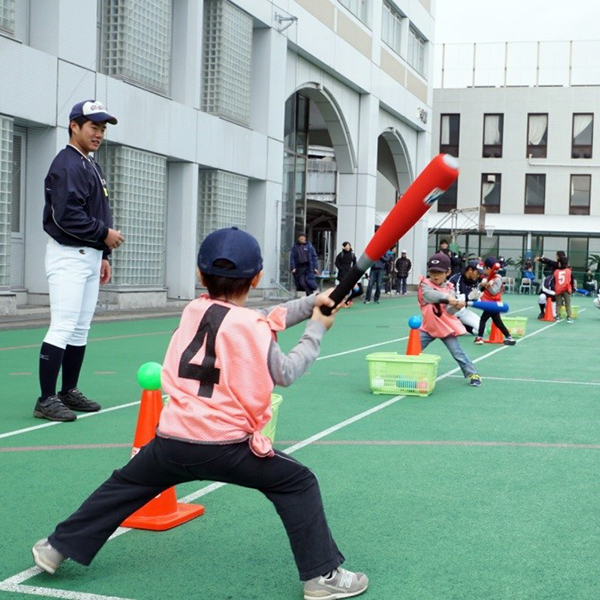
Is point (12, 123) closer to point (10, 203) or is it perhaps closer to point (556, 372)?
point (10, 203)

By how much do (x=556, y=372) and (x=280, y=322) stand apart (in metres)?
8.57

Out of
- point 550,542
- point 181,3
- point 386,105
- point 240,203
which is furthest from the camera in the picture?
point 386,105

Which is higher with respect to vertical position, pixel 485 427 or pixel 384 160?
pixel 384 160

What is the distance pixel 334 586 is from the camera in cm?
366

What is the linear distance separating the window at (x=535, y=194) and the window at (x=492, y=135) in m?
2.25

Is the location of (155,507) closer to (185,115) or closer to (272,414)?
(272,414)

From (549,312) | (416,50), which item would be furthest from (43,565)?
(416,50)

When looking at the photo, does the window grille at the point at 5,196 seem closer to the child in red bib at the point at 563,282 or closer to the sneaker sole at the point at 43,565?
the child in red bib at the point at 563,282

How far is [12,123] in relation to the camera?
15812 millimetres

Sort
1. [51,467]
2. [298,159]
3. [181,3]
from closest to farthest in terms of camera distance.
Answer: [51,467] < [181,3] < [298,159]

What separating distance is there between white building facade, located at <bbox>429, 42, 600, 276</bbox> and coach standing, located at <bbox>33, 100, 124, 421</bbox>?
44186 millimetres

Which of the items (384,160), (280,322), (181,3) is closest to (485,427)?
(280,322)

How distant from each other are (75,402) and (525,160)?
1843 inches

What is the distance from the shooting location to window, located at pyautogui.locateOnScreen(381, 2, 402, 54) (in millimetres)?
35875
